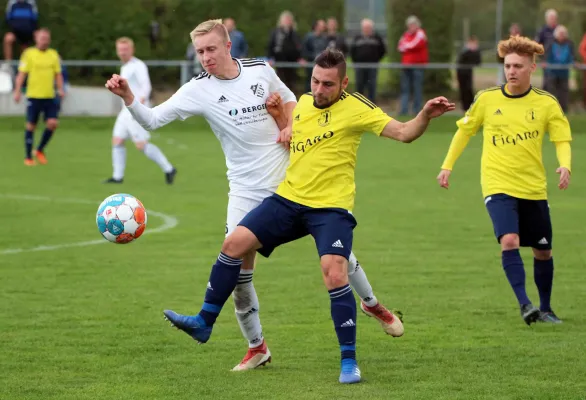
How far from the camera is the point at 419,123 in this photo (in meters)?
6.87

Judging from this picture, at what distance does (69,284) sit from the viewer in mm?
10492

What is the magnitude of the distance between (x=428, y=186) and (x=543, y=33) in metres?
10.3

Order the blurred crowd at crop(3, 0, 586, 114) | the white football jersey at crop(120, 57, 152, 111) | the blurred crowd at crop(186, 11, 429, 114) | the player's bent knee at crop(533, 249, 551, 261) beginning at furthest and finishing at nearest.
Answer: the blurred crowd at crop(186, 11, 429, 114)
the blurred crowd at crop(3, 0, 586, 114)
the white football jersey at crop(120, 57, 152, 111)
the player's bent knee at crop(533, 249, 551, 261)

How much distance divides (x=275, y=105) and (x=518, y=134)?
2.19 metres

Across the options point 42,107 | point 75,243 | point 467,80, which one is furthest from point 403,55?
point 75,243

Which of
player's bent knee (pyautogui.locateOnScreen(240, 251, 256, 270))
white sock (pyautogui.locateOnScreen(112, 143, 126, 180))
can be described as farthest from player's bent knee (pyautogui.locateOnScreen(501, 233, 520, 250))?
white sock (pyautogui.locateOnScreen(112, 143, 126, 180))

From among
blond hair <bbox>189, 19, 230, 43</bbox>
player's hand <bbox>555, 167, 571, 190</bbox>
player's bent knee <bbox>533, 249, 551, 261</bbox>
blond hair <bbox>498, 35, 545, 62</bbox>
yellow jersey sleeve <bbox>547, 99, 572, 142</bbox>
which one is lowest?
player's bent knee <bbox>533, 249, 551, 261</bbox>

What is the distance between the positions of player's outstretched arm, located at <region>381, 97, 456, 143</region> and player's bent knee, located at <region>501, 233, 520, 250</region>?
2032 millimetres

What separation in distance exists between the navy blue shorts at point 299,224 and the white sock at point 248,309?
38 centimetres

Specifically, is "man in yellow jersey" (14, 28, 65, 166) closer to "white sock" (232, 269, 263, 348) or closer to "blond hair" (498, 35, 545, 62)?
"blond hair" (498, 35, 545, 62)

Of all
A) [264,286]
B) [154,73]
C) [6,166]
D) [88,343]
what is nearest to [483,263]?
[264,286]

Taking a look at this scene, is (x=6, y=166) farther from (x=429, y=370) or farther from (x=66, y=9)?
(x=429, y=370)

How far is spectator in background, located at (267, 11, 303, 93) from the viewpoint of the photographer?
27.1 meters

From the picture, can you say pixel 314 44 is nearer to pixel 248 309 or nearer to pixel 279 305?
pixel 279 305
